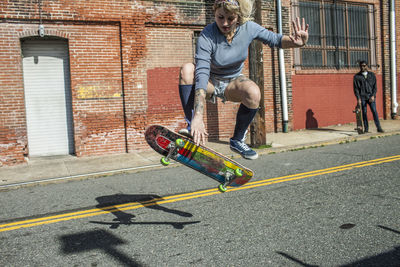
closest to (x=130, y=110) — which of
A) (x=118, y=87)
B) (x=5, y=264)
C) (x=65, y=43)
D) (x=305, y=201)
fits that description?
(x=118, y=87)

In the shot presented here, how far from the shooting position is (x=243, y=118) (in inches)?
183

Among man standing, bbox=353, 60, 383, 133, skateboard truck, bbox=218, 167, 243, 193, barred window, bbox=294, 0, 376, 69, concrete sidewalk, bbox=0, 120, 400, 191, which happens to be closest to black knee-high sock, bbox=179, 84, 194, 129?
skateboard truck, bbox=218, 167, 243, 193

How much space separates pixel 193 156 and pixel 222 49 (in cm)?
124

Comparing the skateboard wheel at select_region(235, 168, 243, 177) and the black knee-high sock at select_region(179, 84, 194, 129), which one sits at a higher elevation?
the black knee-high sock at select_region(179, 84, 194, 129)

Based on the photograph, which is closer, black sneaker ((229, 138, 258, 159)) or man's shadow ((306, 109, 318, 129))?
black sneaker ((229, 138, 258, 159))

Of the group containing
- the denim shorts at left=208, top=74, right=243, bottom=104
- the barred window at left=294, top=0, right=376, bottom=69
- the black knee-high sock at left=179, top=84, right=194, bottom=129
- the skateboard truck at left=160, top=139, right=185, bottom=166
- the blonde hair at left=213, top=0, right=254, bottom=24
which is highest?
the barred window at left=294, top=0, right=376, bottom=69

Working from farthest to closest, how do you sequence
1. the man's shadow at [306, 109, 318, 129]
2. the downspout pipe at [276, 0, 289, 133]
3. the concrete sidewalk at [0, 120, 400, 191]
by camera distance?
the man's shadow at [306, 109, 318, 129]
the downspout pipe at [276, 0, 289, 133]
the concrete sidewalk at [0, 120, 400, 191]

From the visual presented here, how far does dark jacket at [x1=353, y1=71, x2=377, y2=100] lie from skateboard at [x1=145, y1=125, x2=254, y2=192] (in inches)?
369

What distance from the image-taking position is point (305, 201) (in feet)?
18.4

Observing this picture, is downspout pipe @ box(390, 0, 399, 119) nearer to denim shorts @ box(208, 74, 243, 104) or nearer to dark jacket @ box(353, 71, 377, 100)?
dark jacket @ box(353, 71, 377, 100)

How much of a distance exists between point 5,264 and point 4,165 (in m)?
7.44

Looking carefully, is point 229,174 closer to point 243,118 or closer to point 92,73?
point 243,118

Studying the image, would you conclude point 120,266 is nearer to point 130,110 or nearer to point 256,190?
point 256,190

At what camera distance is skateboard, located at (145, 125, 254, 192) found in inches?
167
